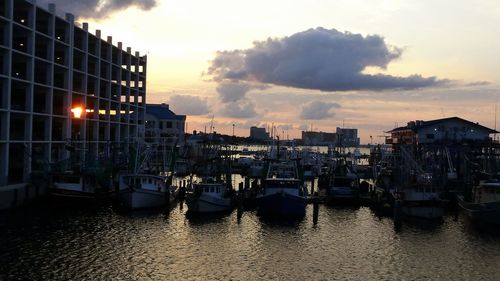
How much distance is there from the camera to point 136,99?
419 feet

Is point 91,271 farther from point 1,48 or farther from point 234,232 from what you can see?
point 1,48

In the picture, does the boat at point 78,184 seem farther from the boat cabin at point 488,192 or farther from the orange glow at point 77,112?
the boat cabin at point 488,192

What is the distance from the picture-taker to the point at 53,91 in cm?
8769

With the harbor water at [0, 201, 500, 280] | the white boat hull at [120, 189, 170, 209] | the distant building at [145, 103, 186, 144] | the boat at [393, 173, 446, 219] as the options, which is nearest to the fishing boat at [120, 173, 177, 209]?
the white boat hull at [120, 189, 170, 209]

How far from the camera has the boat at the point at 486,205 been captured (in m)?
62.2

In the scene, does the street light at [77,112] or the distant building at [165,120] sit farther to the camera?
the distant building at [165,120]

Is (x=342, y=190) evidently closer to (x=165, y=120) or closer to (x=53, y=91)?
(x=53, y=91)

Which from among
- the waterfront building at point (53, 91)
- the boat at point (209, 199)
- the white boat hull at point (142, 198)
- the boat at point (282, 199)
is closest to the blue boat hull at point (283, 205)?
the boat at point (282, 199)

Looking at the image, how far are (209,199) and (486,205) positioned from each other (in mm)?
32023

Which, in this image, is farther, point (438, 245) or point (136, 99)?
point (136, 99)

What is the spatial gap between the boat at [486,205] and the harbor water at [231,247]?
183 cm

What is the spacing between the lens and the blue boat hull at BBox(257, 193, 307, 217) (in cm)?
6712

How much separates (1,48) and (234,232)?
39.2 m

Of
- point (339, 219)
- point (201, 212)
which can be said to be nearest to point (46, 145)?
point (201, 212)
